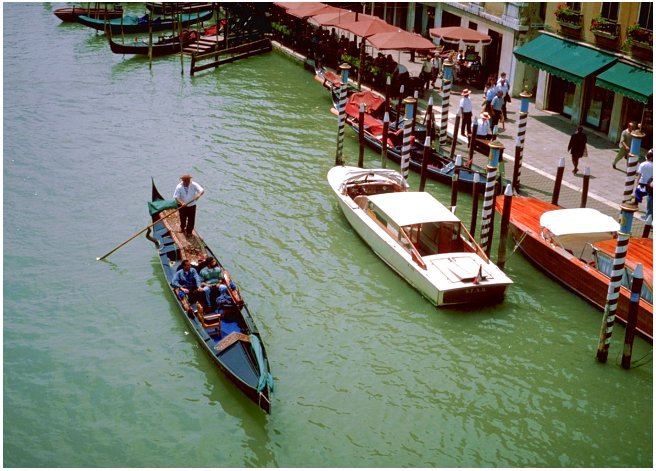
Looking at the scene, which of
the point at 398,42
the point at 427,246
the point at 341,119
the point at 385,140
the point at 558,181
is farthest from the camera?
the point at 398,42

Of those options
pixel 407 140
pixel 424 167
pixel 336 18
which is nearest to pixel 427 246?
pixel 424 167

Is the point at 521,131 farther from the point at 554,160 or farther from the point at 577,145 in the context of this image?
the point at 554,160

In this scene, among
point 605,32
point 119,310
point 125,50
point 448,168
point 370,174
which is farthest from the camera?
point 125,50

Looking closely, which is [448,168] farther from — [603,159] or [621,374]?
[621,374]

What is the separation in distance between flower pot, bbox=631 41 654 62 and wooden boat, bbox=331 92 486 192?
5.48m

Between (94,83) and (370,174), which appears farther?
(94,83)

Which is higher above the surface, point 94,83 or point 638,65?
point 638,65

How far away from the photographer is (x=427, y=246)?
16781 millimetres

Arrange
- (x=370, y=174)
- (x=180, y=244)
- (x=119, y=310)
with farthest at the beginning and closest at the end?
1. (x=370, y=174)
2. (x=180, y=244)
3. (x=119, y=310)

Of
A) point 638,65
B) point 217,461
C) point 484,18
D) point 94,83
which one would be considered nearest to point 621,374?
point 217,461

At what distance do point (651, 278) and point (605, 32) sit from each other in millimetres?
11202

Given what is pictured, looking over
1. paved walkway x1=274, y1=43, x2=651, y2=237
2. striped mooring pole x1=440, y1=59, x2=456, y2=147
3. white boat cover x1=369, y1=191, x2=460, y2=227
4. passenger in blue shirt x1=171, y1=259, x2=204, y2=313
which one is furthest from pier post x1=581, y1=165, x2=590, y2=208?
passenger in blue shirt x1=171, y1=259, x2=204, y2=313

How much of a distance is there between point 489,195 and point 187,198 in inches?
238

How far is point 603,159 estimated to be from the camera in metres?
22.1
